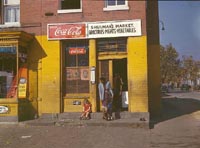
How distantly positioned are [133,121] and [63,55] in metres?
4.60

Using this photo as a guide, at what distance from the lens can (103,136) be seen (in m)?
14.1

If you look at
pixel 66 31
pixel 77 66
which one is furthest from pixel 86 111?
A: pixel 66 31

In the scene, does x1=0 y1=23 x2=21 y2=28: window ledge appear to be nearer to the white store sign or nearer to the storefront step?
the white store sign

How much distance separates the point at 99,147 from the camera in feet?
39.9

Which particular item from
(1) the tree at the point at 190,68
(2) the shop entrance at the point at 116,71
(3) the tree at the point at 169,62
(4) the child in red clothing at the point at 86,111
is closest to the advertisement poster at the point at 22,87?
(4) the child in red clothing at the point at 86,111

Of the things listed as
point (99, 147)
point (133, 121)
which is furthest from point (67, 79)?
point (99, 147)

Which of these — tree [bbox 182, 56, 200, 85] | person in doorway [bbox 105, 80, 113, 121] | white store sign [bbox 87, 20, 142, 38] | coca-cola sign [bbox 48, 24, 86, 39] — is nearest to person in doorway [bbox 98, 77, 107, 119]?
person in doorway [bbox 105, 80, 113, 121]

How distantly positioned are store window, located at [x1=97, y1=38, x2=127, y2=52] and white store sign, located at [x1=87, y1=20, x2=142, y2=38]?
0.39 m

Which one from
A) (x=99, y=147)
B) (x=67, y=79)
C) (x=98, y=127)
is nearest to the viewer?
(x=99, y=147)

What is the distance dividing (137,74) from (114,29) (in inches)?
85.8

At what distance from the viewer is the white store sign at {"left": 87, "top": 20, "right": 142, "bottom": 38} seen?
17.7m

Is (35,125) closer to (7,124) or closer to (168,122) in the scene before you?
(7,124)

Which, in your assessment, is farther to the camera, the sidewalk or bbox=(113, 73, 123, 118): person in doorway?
bbox=(113, 73, 123, 118): person in doorway

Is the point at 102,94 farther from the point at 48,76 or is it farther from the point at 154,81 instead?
the point at 154,81
